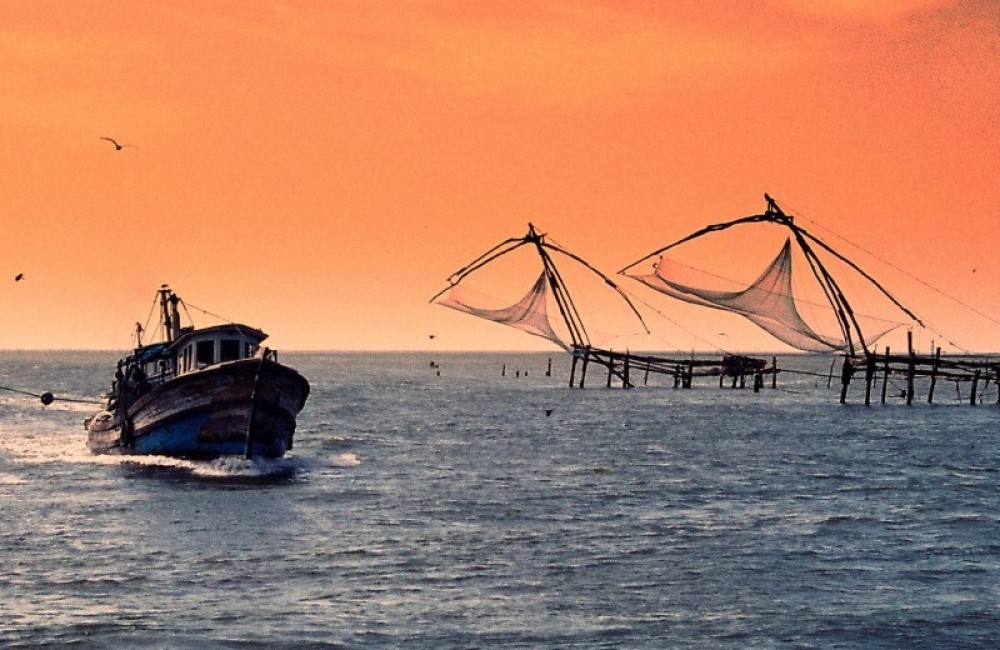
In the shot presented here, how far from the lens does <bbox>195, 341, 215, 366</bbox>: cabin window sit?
142 ft

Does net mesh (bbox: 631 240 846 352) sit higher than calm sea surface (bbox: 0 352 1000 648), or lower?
higher

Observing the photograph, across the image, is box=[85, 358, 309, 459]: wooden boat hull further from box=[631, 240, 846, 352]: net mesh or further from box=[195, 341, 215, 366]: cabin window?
box=[631, 240, 846, 352]: net mesh

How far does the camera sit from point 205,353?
142ft

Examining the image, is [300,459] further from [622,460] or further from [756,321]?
[756,321]

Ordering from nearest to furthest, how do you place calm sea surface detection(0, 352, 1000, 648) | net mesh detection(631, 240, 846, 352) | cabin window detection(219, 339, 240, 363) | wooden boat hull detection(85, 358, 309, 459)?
calm sea surface detection(0, 352, 1000, 648) < wooden boat hull detection(85, 358, 309, 459) < cabin window detection(219, 339, 240, 363) < net mesh detection(631, 240, 846, 352)

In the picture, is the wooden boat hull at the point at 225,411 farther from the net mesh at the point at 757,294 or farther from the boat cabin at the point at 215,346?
the net mesh at the point at 757,294

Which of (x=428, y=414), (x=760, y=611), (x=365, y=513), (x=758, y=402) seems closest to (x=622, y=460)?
(x=365, y=513)

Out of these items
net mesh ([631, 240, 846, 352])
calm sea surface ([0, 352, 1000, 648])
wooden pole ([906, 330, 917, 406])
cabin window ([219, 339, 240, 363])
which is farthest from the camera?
wooden pole ([906, 330, 917, 406])

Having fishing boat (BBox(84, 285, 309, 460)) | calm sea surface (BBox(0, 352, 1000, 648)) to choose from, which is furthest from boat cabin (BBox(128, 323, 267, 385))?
calm sea surface (BBox(0, 352, 1000, 648))

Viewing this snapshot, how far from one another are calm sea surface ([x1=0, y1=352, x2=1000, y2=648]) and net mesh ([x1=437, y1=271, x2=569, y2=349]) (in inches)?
469

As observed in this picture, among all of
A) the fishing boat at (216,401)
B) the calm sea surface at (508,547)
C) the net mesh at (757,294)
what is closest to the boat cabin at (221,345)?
the fishing boat at (216,401)

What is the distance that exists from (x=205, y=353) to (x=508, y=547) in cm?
1793

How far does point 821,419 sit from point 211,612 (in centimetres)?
5855

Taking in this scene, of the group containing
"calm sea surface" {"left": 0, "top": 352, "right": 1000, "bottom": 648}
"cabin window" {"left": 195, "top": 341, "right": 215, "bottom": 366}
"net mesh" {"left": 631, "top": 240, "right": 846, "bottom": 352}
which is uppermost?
"net mesh" {"left": 631, "top": 240, "right": 846, "bottom": 352}
